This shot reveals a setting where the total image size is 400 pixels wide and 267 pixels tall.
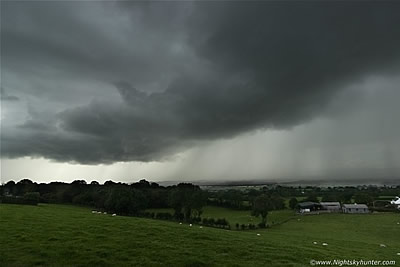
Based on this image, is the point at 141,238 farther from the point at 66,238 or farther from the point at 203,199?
A: the point at 203,199

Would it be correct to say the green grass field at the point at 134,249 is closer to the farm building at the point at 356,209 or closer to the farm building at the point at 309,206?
the farm building at the point at 356,209

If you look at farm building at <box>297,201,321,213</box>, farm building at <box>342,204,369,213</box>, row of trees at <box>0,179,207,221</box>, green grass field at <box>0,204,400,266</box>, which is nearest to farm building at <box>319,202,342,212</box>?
farm building at <box>297,201,321,213</box>

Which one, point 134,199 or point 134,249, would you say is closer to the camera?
point 134,249

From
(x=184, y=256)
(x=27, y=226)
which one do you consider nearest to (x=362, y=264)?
(x=184, y=256)

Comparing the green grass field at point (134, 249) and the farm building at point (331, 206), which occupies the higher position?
the green grass field at point (134, 249)

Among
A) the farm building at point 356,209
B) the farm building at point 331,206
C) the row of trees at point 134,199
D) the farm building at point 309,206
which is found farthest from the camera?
the farm building at point 331,206

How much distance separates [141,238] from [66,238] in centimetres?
569

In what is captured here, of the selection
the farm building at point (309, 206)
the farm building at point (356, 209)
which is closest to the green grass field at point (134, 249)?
the farm building at point (356, 209)

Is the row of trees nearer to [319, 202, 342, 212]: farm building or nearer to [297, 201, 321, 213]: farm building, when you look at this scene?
[297, 201, 321, 213]: farm building

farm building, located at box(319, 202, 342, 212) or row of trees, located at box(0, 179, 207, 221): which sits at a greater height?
row of trees, located at box(0, 179, 207, 221)

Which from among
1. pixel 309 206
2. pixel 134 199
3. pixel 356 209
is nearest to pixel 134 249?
pixel 134 199

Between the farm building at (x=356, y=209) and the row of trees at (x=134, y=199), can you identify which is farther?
the farm building at (x=356, y=209)

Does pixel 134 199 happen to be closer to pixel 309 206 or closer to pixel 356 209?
pixel 309 206

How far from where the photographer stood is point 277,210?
404ft
